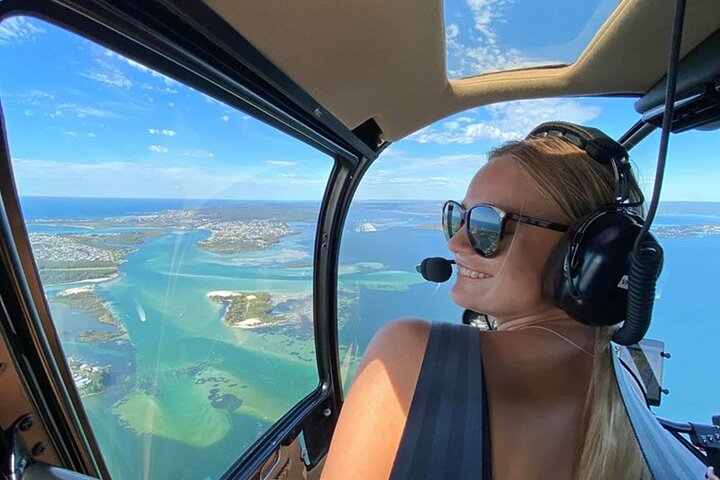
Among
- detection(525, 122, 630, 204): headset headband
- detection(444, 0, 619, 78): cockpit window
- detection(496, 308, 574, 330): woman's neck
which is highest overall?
detection(444, 0, 619, 78): cockpit window

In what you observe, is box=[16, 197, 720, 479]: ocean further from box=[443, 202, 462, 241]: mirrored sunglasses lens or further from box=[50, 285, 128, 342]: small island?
box=[443, 202, 462, 241]: mirrored sunglasses lens

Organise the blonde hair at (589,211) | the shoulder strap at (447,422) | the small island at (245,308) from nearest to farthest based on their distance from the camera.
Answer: the shoulder strap at (447,422)
the blonde hair at (589,211)
the small island at (245,308)

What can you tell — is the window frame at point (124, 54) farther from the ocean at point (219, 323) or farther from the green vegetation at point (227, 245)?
the green vegetation at point (227, 245)

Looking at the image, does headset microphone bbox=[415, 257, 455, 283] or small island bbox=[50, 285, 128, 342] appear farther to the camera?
headset microphone bbox=[415, 257, 455, 283]

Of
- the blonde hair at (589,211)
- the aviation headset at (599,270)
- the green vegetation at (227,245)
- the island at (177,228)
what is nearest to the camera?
the blonde hair at (589,211)

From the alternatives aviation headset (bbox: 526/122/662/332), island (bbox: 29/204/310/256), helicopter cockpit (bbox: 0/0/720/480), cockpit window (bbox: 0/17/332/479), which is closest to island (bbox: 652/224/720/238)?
helicopter cockpit (bbox: 0/0/720/480)


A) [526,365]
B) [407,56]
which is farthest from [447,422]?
[407,56]

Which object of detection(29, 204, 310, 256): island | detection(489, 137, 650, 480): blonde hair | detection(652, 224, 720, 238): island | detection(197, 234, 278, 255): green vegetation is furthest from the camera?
detection(652, 224, 720, 238): island

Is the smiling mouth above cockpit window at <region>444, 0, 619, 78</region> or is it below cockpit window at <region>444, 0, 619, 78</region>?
below

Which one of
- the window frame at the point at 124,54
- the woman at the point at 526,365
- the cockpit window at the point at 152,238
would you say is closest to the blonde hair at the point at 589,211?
the woman at the point at 526,365
